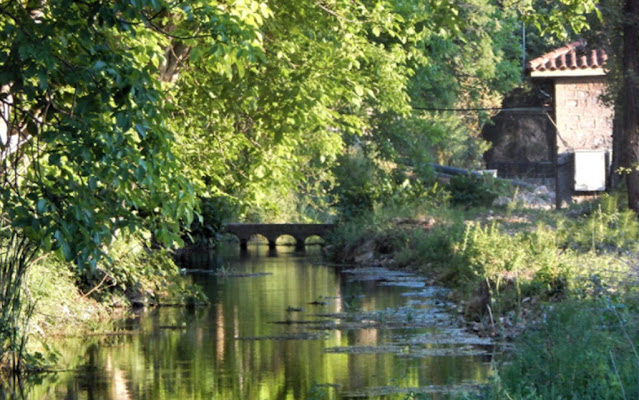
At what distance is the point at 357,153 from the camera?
124 feet

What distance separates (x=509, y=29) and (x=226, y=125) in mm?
24856

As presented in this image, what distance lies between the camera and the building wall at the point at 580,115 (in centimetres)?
3591

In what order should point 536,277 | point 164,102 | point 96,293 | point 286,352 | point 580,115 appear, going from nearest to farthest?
point 164,102
point 286,352
point 536,277
point 96,293
point 580,115

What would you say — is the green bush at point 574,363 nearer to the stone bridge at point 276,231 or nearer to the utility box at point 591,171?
the utility box at point 591,171

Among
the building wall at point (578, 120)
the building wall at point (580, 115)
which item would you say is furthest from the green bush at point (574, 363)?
the building wall at point (580, 115)

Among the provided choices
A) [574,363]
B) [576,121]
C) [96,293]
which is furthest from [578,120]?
[574,363]

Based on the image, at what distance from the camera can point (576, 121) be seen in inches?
1426

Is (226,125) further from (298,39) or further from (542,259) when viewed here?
(542,259)

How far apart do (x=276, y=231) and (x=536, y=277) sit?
24.1 meters

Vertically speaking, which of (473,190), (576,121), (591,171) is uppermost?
(576,121)

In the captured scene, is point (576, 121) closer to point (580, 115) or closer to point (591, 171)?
point (580, 115)

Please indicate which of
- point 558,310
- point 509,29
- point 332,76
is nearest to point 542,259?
point 332,76

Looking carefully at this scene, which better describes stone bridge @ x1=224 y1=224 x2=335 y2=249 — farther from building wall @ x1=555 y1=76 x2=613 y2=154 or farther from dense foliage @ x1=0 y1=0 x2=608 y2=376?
dense foliage @ x1=0 y1=0 x2=608 y2=376

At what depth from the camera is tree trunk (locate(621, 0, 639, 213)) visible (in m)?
22.7
